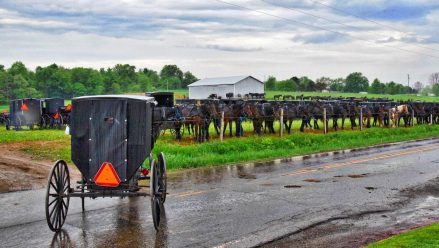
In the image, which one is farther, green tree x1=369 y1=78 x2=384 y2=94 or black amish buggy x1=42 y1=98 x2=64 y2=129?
green tree x1=369 y1=78 x2=384 y2=94

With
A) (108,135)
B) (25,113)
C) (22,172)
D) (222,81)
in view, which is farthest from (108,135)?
(222,81)

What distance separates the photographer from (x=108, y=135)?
862 centimetres

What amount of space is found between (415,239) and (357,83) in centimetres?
16247

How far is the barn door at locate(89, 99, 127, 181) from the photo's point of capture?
28.1 feet

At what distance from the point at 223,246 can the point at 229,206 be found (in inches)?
116

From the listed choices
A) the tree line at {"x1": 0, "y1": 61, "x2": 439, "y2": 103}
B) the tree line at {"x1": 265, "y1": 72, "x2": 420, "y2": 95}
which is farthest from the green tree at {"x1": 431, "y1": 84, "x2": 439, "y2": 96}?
the tree line at {"x1": 0, "y1": 61, "x2": 439, "y2": 103}

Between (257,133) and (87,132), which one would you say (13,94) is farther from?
(87,132)

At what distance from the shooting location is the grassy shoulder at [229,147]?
18.5 metres

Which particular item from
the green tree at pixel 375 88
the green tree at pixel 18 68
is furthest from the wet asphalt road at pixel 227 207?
the green tree at pixel 375 88

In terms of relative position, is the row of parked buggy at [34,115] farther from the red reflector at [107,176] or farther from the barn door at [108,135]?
the red reflector at [107,176]

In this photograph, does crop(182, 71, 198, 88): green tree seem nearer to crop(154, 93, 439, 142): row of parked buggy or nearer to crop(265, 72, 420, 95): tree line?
crop(265, 72, 420, 95): tree line

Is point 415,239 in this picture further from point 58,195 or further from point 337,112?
point 337,112

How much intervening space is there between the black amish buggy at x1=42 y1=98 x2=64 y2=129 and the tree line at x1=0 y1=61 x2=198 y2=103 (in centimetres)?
4845

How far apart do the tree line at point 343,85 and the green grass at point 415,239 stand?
13387 centimetres
